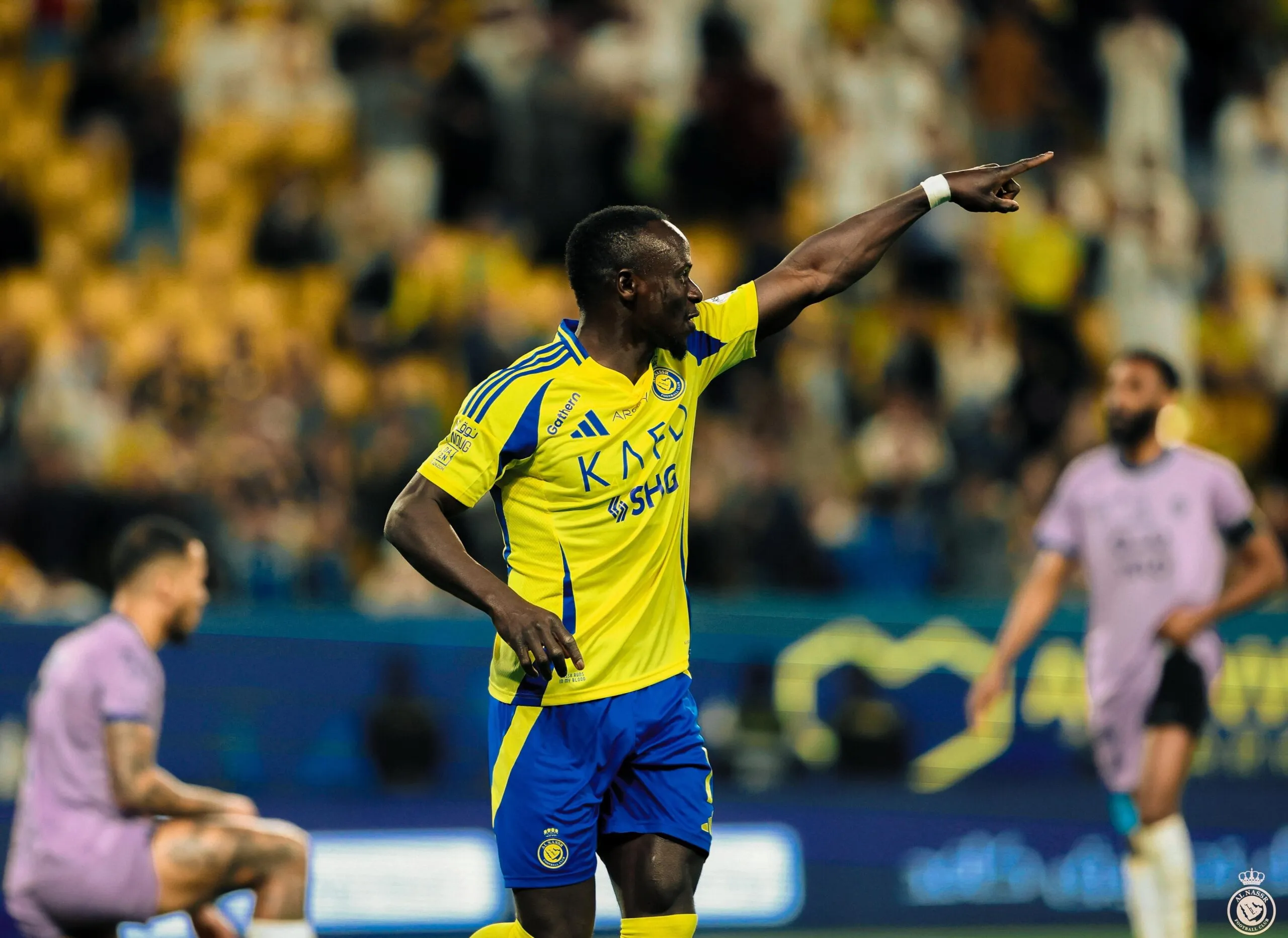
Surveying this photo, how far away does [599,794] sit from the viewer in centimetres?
566

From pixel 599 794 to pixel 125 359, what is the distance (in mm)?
7892

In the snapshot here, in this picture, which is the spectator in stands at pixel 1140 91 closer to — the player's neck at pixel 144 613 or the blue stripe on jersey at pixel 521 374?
the player's neck at pixel 144 613

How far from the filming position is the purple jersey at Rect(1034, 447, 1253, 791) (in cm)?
866

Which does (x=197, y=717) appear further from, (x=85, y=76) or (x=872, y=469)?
(x=85, y=76)

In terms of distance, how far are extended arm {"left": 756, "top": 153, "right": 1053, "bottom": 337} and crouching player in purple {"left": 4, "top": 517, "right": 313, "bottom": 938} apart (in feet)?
8.57

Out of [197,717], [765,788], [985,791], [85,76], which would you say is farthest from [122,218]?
[985,791]

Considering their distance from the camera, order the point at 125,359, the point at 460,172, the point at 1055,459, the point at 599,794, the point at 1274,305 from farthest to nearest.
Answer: the point at 1274,305
the point at 460,172
the point at 1055,459
the point at 125,359
the point at 599,794

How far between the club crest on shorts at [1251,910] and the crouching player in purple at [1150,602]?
4.79 ft

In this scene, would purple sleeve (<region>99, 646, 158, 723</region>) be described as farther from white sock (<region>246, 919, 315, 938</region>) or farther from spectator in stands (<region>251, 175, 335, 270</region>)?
spectator in stands (<region>251, 175, 335, 270</region>)

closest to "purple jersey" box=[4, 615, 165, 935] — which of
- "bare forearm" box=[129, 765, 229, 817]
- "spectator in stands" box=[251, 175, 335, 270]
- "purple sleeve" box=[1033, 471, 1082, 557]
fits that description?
"bare forearm" box=[129, 765, 229, 817]

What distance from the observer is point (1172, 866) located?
8.30 meters

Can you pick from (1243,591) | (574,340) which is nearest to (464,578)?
(574,340)

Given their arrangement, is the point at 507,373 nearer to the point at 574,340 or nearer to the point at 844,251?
the point at 574,340

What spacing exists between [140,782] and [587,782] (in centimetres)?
204
